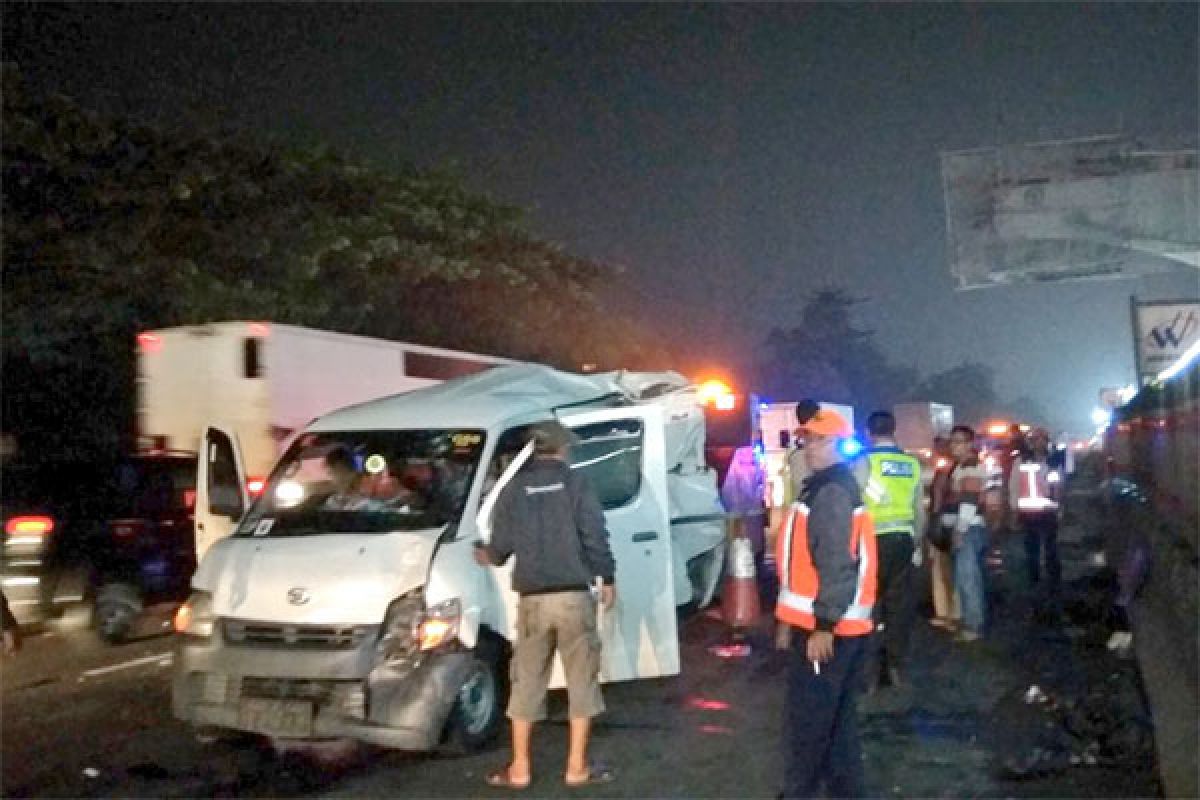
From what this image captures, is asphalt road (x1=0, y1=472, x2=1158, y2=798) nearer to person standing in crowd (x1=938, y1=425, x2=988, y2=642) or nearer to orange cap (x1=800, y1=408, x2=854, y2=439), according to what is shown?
person standing in crowd (x1=938, y1=425, x2=988, y2=642)

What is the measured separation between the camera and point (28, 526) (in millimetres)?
11977

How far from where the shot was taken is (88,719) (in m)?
9.05

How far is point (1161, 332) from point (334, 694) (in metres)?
12.5

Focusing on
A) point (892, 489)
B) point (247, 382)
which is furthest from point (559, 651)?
point (247, 382)

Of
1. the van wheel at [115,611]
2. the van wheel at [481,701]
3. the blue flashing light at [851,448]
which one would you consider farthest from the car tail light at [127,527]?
the blue flashing light at [851,448]

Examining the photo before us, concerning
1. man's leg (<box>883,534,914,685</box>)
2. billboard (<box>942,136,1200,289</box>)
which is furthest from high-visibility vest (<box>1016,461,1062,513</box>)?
man's leg (<box>883,534,914,685</box>)

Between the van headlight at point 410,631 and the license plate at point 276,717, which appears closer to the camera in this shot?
the license plate at point 276,717

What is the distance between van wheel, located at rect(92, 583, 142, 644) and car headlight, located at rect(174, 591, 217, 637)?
204 inches

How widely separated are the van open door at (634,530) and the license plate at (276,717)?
1.89 metres

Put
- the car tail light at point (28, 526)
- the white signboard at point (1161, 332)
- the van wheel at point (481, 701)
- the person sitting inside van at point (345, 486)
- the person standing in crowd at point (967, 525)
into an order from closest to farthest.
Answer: the van wheel at point (481, 701)
the person sitting inside van at point (345, 486)
the person standing in crowd at point (967, 525)
the car tail light at point (28, 526)
the white signboard at point (1161, 332)

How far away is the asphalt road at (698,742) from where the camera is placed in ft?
→ 22.9

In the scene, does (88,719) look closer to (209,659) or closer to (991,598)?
(209,659)

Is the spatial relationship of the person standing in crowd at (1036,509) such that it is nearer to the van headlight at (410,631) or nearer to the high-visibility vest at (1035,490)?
the high-visibility vest at (1035,490)

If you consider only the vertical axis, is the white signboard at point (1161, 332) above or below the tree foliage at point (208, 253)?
below
